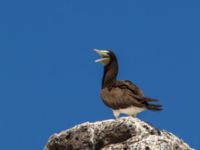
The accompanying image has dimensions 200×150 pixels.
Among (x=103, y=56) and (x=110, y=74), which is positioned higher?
(x=103, y=56)

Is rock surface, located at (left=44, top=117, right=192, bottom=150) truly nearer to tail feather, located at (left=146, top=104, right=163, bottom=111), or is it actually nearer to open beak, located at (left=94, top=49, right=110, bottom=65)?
tail feather, located at (left=146, top=104, right=163, bottom=111)

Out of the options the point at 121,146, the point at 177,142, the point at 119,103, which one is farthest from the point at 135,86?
the point at 121,146

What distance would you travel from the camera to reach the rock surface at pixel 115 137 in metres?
12.5

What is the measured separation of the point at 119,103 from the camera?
15.2 metres

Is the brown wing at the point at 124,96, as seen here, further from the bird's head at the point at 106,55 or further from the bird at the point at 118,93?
the bird's head at the point at 106,55

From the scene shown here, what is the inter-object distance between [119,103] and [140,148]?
305 cm

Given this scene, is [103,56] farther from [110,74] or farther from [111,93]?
[111,93]

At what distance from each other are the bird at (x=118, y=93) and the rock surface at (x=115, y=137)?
1.00 meters

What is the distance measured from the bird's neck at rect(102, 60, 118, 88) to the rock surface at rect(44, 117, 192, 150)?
8.61 ft

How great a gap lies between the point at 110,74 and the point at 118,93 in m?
1.11

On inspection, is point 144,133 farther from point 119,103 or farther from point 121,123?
point 119,103

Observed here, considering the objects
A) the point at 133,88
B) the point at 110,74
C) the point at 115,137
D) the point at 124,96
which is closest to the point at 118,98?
the point at 124,96

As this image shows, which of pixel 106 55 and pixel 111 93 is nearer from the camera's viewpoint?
pixel 111 93

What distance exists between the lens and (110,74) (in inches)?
650
